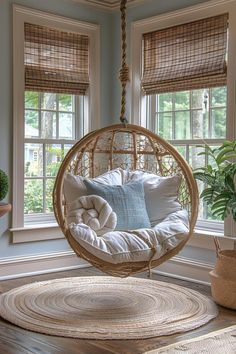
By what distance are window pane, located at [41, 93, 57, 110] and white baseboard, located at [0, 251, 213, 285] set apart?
1.41 m

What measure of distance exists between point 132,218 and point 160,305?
0.70 meters

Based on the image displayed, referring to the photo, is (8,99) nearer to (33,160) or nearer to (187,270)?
(33,160)

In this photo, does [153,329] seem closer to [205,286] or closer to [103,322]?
[103,322]

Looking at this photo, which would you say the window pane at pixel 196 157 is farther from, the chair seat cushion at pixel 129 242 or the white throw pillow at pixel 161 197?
the chair seat cushion at pixel 129 242

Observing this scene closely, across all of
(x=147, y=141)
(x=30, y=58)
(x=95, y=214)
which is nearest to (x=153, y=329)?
(x=95, y=214)

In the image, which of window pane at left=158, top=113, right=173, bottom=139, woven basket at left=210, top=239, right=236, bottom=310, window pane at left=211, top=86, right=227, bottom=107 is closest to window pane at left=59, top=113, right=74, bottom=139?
window pane at left=158, top=113, right=173, bottom=139

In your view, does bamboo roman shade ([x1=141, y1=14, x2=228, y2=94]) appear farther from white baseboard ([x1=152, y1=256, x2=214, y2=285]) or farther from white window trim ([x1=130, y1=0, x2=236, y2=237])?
white baseboard ([x1=152, y1=256, x2=214, y2=285])

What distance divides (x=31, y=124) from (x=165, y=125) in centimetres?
128

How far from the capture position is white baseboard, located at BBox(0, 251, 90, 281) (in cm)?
459

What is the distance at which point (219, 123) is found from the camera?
4488 mm

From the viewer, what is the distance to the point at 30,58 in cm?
475

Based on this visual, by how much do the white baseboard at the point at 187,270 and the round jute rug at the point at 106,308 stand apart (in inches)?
13.3

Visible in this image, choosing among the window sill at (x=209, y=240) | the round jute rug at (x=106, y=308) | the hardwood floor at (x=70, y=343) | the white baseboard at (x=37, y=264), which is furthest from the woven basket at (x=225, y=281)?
the white baseboard at (x=37, y=264)

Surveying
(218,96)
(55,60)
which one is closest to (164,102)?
(218,96)
